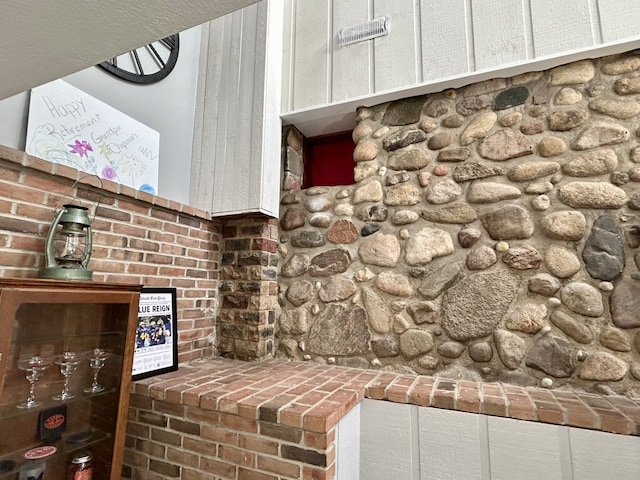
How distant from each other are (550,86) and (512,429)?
1.62 meters

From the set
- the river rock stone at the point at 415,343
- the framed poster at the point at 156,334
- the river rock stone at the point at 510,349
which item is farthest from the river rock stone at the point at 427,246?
the framed poster at the point at 156,334

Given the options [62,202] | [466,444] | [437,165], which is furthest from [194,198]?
[466,444]

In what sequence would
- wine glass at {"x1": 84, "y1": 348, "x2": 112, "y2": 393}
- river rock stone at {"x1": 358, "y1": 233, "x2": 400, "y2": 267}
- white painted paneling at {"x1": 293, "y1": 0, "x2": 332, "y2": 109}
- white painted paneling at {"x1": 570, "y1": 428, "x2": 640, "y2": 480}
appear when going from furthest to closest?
white painted paneling at {"x1": 293, "y1": 0, "x2": 332, "y2": 109}, river rock stone at {"x1": 358, "y1": 233, "x2": 400, "y2": 267}, wine glass at {"x1": 84, "y1": 348, "x2": 112, "y2": 393}, white painted paneling at {"x1": 570, "y1": 428, "x2": 640, "y2": 480}

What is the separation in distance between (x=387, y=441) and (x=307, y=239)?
45.5 inches

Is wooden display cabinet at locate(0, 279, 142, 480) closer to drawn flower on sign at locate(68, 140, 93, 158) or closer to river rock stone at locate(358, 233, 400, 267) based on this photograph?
drawn flower on sign at locate(68, 140, 93, 158)

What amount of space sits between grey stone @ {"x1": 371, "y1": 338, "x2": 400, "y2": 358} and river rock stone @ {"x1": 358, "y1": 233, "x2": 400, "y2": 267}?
1.35ft

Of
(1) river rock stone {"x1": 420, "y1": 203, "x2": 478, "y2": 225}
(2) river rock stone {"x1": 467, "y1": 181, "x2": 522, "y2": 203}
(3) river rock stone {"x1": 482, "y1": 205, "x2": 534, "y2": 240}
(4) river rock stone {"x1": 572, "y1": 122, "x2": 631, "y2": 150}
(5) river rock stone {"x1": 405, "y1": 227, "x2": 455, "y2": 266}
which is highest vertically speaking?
(4) river rock stone {"x1": 572, "y1": 122, "x2": 631, "y2": 150}

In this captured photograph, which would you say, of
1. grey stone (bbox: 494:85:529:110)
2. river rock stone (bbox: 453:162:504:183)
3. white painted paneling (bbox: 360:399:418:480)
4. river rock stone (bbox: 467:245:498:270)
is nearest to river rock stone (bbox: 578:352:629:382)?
river rock stone (bbox: 467:245:498:270)

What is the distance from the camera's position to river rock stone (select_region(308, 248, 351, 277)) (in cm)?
198

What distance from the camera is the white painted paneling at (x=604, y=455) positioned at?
118 centimetres

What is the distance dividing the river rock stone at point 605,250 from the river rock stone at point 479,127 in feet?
2.21

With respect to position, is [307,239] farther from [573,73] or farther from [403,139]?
[573,73]

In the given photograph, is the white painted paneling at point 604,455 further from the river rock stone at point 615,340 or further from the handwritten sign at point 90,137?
the handwritten sign at point 90,137

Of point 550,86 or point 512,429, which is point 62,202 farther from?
point 550,86
